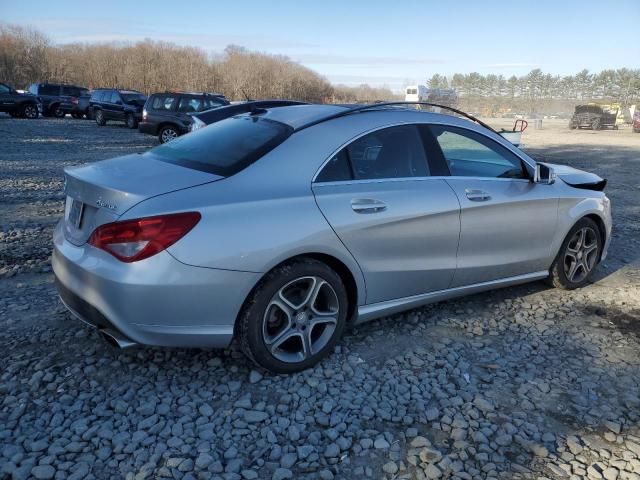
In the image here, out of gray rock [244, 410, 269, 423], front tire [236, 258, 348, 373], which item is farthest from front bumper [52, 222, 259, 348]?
gray rock [244, 410, 269, 423]

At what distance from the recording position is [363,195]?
331cm

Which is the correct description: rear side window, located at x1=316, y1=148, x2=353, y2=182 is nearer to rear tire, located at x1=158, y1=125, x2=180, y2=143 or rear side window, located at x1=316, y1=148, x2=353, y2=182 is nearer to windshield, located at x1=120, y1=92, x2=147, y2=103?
rear tire, located at x1=158, y1=125, x2=180, y2=143

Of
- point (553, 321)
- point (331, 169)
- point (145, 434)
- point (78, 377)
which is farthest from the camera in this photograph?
point (553, 321)

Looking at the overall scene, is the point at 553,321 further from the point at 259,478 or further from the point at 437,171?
the point at 259,478

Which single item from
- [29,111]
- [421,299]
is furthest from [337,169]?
[29,111]

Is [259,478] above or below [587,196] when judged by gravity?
below

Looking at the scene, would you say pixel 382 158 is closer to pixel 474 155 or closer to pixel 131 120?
pixel 474 155

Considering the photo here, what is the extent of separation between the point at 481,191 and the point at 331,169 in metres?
1.27

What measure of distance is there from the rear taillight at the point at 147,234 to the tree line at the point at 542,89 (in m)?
65.2

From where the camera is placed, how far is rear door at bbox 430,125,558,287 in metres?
3.84

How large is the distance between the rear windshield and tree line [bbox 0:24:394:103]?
5003 centimetres

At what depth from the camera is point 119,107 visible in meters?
23.7

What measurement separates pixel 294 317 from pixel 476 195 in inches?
65.2

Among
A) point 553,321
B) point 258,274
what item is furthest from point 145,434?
point 553,321
